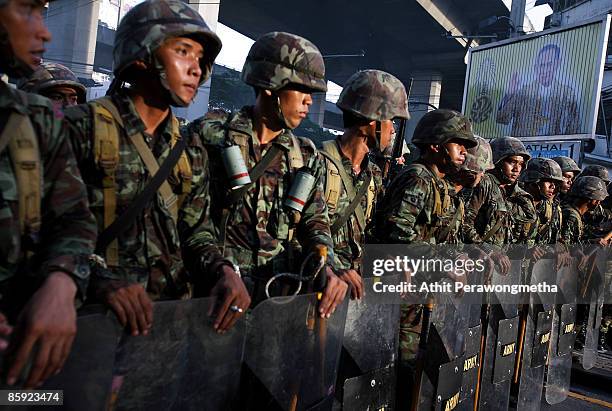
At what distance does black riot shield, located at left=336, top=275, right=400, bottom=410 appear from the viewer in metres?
2.49

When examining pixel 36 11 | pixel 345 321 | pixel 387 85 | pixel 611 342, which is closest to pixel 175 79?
pixel 36 11

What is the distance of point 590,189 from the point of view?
7426mm

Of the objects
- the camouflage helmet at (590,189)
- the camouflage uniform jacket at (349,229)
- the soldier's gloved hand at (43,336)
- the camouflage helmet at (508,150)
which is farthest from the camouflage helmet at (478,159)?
the soldier's gloved hand at (43,336)

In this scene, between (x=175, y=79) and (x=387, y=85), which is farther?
(x=387, y=85)

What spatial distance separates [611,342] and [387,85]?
6.57 m

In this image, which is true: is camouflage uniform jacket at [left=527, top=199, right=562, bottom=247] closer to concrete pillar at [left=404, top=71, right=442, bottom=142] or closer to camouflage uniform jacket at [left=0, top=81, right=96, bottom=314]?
camouflage uniform jacket at [left=0, top=81, right=96, bottom=314]

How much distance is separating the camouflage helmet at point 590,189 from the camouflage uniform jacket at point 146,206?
686cm

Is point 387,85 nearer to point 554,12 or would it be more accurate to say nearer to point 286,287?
point 286,287

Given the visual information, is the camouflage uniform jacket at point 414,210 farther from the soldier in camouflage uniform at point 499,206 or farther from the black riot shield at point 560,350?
the black riot shield at point 560,350

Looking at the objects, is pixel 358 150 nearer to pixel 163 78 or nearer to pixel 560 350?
pixel 163 78

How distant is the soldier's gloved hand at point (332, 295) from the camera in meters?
2.22

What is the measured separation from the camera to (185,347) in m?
1.67

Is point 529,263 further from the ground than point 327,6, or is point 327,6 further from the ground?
point 327,6

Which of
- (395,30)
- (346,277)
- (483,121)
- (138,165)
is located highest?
(395,30)
